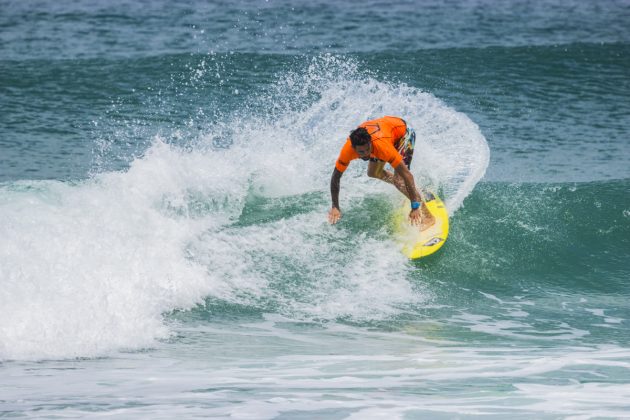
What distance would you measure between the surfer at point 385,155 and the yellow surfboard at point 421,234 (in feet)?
0.30

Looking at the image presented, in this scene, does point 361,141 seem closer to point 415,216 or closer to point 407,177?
point 407,177

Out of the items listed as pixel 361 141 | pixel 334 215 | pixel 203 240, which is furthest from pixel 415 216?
pixel 203 240

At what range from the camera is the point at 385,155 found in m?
9.05

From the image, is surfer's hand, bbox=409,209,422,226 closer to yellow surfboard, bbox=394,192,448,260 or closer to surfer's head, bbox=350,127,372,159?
yellow surfboard, bbox=394,192,448,260

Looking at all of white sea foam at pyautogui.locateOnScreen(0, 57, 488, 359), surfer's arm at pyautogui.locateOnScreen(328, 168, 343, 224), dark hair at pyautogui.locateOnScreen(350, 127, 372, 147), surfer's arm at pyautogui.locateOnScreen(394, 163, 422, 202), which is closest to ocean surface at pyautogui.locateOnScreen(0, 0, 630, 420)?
white sea foam at pyautogui.locateOnScreen(0, 57, 488, 359)

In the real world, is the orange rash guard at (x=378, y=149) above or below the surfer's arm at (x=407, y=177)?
above

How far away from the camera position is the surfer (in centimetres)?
872

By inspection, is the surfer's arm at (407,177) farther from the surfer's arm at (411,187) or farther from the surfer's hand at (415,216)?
the surfer's hand at (415,216)

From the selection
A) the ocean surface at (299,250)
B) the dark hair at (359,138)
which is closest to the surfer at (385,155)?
the dark hair at (359,138)

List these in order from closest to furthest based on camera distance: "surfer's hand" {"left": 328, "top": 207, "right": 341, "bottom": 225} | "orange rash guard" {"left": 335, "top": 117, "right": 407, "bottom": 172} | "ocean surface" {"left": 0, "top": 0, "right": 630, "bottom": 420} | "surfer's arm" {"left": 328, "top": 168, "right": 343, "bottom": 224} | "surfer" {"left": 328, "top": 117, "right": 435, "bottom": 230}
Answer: "ocean surface" {"left": 0, "top": 0, "right": 630, "bottom": 420} → "surfer" {"left": 328, "top": 117, "right": 435, "bottom": 230} → "orange rash guard" {"left": 335, "top": 117, "right": 407, "bottom": 172} → "surfer's arm" {"left": 328, "top": 168, "right": 343, "bottom": 224} → "surfer's hand" {"left": 328, "top": 207, "right": 341, "bottom": 225}

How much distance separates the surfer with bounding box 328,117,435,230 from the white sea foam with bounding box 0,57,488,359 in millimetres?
620

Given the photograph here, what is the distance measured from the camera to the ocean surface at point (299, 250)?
6.38 metres

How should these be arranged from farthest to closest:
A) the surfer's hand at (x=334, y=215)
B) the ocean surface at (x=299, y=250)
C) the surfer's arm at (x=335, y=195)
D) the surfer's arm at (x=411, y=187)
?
the surfer's hand at (x=334, y=215)
the surfer's arm at (x=335, y=195)
the surfer's arm at (x=411, y=187)
the ocean surface at (x=299, y=250)

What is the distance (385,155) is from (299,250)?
1.71 meters
